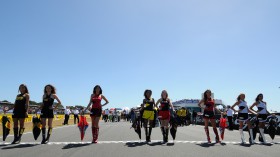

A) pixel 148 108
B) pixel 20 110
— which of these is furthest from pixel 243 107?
pixel 20 110

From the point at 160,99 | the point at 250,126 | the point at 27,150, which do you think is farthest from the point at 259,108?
the point at 27,150

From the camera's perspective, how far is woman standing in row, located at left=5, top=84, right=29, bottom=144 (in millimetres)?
9391

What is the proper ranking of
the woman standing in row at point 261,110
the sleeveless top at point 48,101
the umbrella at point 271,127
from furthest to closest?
the umbrella at point 271,127
the woman standing in row at point 261,110
the sleeveless top at point 48,101

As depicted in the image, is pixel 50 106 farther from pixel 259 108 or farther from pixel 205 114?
pixel 259 108

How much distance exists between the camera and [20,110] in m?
9.43

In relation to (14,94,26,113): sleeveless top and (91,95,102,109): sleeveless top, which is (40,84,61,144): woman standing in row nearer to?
(14,94,26,113): sleeveless top

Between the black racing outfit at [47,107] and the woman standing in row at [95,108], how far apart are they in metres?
1.13

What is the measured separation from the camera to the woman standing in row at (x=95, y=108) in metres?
9.54

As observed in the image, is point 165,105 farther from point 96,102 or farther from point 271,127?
point 271,127

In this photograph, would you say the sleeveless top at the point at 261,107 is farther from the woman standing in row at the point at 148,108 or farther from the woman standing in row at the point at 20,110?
the woman standing in row at the point at 20,110

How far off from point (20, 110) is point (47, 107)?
807mm

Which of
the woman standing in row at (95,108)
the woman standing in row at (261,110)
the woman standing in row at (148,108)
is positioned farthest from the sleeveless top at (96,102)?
the woman standing in row at (261,110)

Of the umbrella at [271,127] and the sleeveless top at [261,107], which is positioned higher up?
the sleeveless top at [261,107]

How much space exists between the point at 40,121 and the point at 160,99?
3.94 meters
